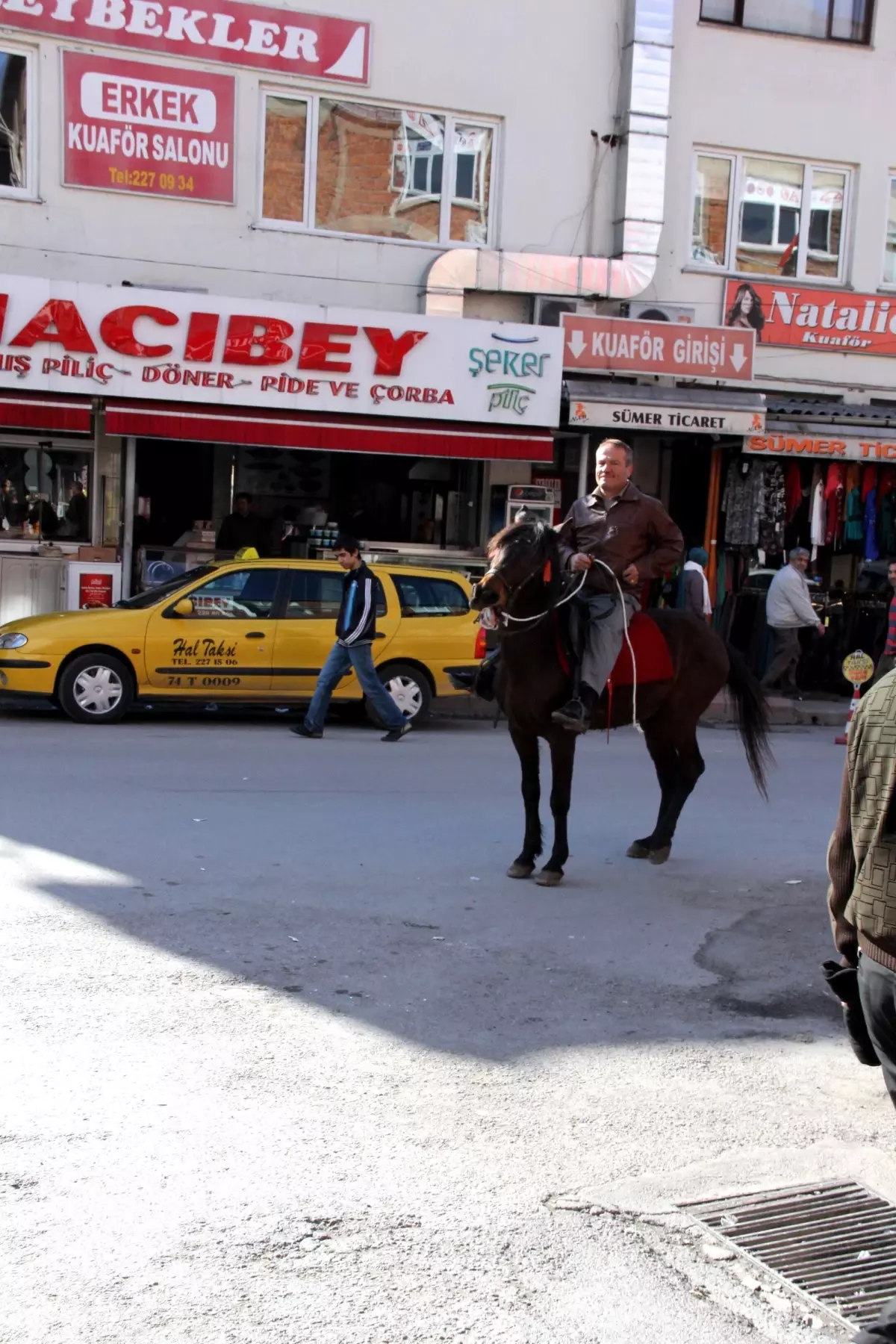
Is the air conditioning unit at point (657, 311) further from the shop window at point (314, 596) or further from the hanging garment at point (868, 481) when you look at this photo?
the shop window at point (314, 596)

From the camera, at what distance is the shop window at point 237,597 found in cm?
1351

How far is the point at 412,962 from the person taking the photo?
19.6ft

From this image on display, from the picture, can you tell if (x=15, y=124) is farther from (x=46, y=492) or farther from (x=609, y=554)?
(x=609, y=554)

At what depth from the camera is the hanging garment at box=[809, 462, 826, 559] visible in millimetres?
18516

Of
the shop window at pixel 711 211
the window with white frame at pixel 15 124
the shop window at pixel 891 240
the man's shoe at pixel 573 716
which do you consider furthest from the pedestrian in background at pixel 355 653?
the shop window at pixel 891 240

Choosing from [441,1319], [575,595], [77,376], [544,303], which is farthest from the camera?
[544,303]

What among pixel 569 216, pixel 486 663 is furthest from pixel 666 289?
pixel 486 663

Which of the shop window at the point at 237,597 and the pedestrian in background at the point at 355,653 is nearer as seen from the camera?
the pedestrian in background at the point at 355,653

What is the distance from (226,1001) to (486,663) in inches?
129

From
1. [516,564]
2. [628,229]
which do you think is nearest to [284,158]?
[628,229]

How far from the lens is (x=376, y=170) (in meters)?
18.0

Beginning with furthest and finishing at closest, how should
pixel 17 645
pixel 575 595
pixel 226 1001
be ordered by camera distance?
pixel 17 645, pixel 575 595, pixel 226 1001

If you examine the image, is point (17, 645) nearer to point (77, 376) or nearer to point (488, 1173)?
point (77, 376)

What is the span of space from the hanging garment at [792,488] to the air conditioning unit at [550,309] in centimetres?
373
